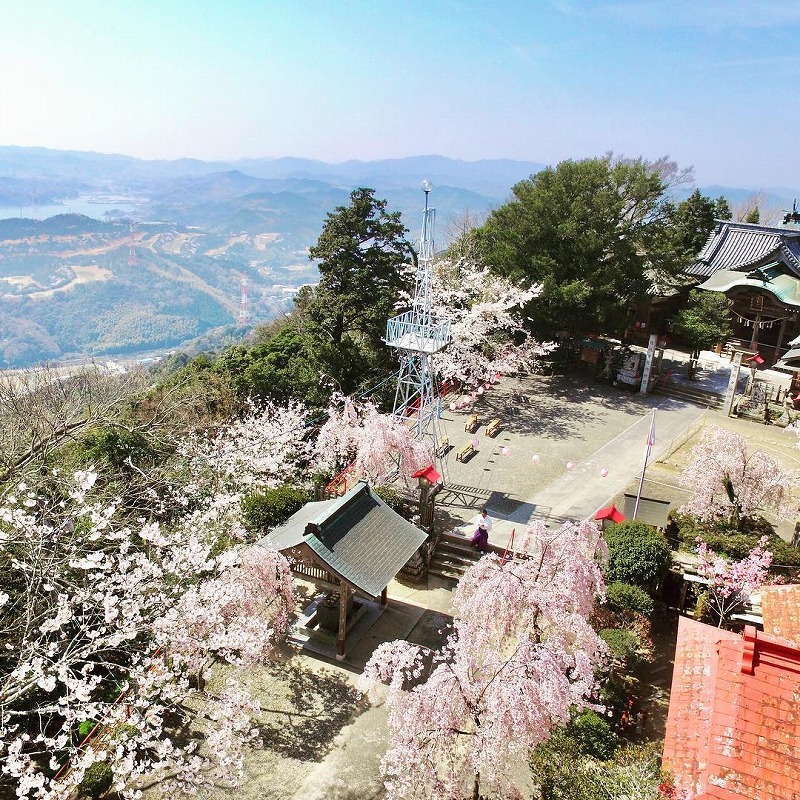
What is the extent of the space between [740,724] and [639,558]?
229 inches

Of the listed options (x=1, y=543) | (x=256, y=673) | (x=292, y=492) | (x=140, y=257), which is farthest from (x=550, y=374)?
(x=140, y=257)

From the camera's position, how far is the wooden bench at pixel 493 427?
2136 cm

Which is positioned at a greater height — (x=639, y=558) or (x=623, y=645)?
(x=639, y=558)

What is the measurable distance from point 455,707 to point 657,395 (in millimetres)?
20171

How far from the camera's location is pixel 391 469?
15773mm

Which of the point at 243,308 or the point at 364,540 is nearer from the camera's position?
the point at 364,540

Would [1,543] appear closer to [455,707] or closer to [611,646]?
[455,707]

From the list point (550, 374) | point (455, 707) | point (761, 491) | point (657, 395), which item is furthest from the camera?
point (550, 374)

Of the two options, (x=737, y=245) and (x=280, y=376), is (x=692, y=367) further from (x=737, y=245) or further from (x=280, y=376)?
(x=280, y=376)

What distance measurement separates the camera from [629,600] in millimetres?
12164

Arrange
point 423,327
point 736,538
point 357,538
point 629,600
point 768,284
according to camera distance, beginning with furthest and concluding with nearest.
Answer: point 768,284, point 423,327, point 736,538, point 357,538, point 629,600

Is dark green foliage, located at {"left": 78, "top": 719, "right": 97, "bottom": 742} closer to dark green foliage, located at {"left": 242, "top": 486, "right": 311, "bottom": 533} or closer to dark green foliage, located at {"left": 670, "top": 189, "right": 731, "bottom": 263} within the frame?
dark green foliage, located at {"left": 242, "top": 486, "right": 311, "bottom": 533}

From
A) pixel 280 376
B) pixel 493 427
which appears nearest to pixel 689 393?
pixel 493 427

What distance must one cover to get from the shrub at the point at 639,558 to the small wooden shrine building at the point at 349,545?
3990 mm
